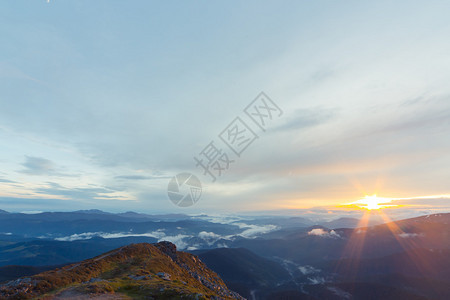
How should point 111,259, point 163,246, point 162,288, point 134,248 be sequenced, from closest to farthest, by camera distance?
1. point 162,288
2. point 111,259
3. point 134,248
4. point 163,246

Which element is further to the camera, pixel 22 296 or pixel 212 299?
pixel 212 299

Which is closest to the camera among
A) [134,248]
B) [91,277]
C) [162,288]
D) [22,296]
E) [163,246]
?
[22,296]

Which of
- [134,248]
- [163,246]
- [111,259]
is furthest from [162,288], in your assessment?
[163,246]

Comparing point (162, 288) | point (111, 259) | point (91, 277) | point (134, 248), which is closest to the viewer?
point (162, 288)

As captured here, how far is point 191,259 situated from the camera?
13925cm

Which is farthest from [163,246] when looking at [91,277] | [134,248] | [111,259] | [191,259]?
[91,277]

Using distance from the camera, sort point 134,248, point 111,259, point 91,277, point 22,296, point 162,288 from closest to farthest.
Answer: point 22,296, point 162,288, point 91,277, point 111,259, point 134,248

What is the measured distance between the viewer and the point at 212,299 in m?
50.8

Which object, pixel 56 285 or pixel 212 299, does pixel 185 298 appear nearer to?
pixel 212 299

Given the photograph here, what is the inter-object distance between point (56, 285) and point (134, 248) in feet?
198

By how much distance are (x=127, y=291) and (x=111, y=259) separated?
43.4m

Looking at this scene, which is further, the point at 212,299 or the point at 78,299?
the point at 212,299

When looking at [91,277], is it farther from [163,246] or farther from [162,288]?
[163,246]

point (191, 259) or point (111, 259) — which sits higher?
point (111, 259)
